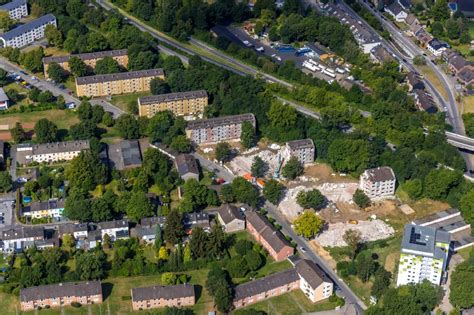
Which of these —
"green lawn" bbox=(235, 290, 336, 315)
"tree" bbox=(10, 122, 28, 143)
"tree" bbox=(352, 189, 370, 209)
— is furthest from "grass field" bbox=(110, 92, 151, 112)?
"green lawn" bbox=(235, 290, 336, 315)

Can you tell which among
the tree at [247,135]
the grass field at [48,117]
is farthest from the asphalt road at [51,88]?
the tree at [247,135]

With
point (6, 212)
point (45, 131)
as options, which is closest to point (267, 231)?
point (6, 212)

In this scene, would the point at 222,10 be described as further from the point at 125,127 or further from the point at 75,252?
the point at 75,252

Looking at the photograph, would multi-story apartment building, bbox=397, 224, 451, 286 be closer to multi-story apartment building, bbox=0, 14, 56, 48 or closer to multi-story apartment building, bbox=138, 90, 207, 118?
multi-story apartment building, bbox=138, 90, 207, 118

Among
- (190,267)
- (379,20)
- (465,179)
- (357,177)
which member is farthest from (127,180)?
(379,20)

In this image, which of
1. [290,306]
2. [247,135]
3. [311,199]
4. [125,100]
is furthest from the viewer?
[125,100]

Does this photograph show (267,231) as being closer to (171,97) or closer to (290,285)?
(290,285)
